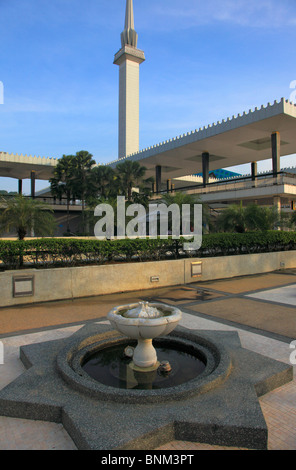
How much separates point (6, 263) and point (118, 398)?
801 centimetres

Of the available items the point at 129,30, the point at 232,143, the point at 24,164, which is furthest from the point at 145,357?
the point at 129,30

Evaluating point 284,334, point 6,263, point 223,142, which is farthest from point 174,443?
point 223,142

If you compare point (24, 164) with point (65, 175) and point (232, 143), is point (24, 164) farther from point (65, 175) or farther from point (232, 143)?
point (232, 143)

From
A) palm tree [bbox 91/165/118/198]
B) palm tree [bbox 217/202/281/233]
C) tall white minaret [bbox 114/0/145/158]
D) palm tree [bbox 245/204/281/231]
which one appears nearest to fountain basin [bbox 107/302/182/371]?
palm tree [bbox 217/202/281/233]

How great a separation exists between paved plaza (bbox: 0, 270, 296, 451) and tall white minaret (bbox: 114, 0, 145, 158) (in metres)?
59.3

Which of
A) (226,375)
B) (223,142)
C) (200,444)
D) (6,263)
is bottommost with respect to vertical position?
(200,444)

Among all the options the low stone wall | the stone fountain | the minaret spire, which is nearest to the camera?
the stone fountain

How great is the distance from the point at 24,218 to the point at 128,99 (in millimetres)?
63523

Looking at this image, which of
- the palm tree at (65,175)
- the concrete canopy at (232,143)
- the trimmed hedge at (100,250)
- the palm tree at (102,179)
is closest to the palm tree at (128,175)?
the palm tree at (102,179)

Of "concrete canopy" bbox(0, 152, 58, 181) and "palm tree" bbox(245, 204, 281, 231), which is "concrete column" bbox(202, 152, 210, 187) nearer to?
"palm tree" bbox(245, 204, 281, 231)

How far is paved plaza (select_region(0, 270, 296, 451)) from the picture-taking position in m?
3.54

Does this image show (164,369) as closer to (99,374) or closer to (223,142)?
(99,374)

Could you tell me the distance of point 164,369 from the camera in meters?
4.87

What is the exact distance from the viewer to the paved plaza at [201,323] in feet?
11.6
